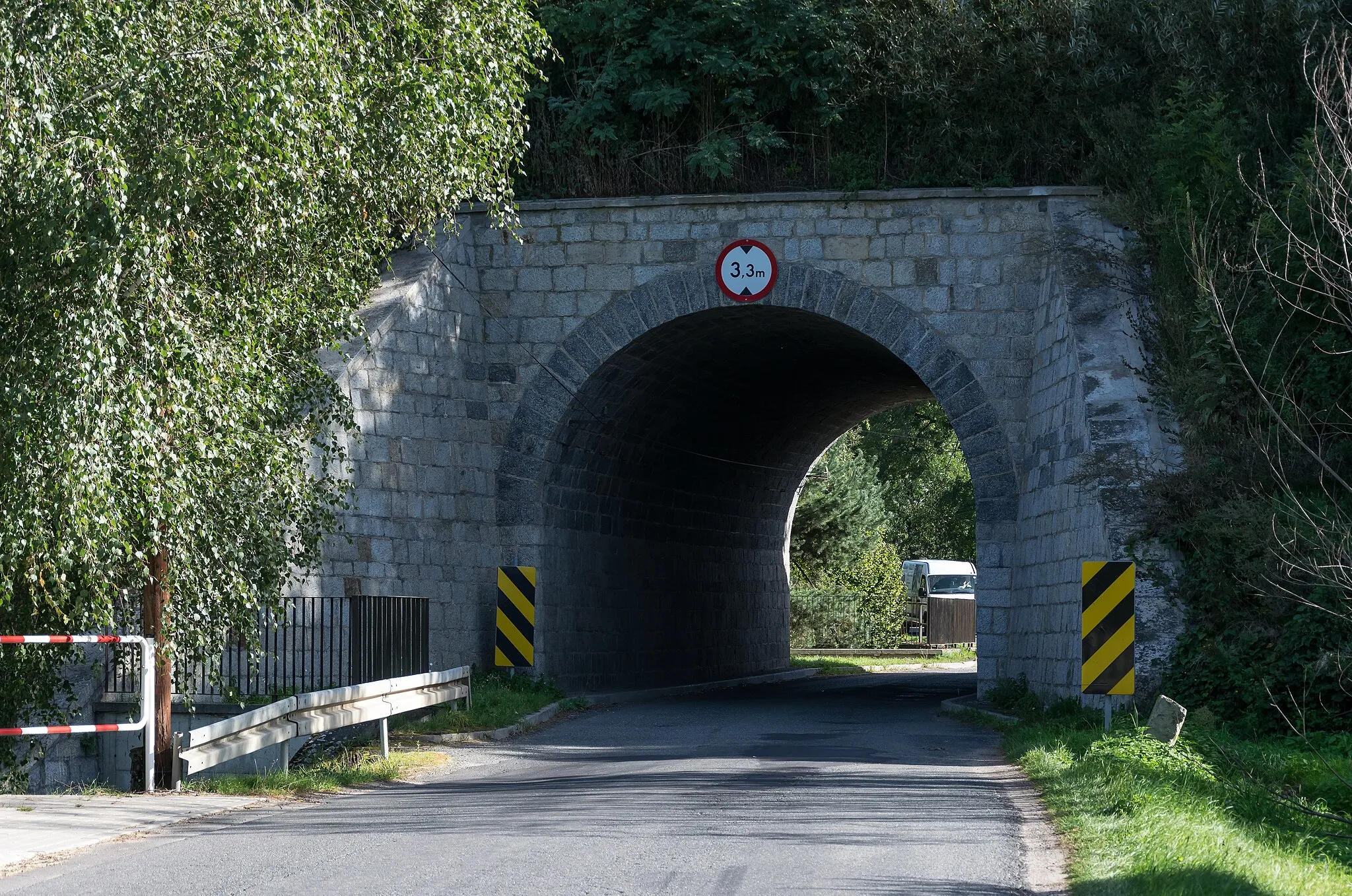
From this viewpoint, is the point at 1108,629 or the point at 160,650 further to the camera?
the point at 1108,629

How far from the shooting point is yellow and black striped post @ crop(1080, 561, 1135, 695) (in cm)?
1122

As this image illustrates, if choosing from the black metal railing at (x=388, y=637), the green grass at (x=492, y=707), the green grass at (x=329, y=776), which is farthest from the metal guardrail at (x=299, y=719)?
the black metal railing at (x=388, y=637)

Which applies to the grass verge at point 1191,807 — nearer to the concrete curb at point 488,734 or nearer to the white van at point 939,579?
the concrete curb at point 488,734

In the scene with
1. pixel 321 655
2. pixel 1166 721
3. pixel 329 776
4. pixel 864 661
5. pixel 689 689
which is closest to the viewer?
pixel 329 776

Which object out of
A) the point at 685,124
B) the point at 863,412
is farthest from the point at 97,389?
the point at 863,412

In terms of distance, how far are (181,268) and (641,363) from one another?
8.64 meters

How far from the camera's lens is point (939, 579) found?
142 feet

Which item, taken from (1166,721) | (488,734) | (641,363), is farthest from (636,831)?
(641,363)

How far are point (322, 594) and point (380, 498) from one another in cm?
133

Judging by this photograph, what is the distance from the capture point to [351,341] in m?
15.2

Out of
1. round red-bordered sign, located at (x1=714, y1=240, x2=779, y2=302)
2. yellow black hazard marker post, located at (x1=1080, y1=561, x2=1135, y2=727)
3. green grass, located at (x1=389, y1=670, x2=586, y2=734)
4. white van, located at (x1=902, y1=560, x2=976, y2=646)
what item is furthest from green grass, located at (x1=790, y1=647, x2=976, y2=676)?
yellow black hazard marker post, located at (x1=1080, y1=561, x2=1135, y2=727)

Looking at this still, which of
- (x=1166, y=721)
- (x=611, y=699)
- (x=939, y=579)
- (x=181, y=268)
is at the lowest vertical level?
(x=611, y=699)

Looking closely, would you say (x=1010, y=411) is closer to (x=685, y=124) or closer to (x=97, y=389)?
(x=685, y=124)

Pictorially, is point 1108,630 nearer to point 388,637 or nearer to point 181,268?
point 388,637
